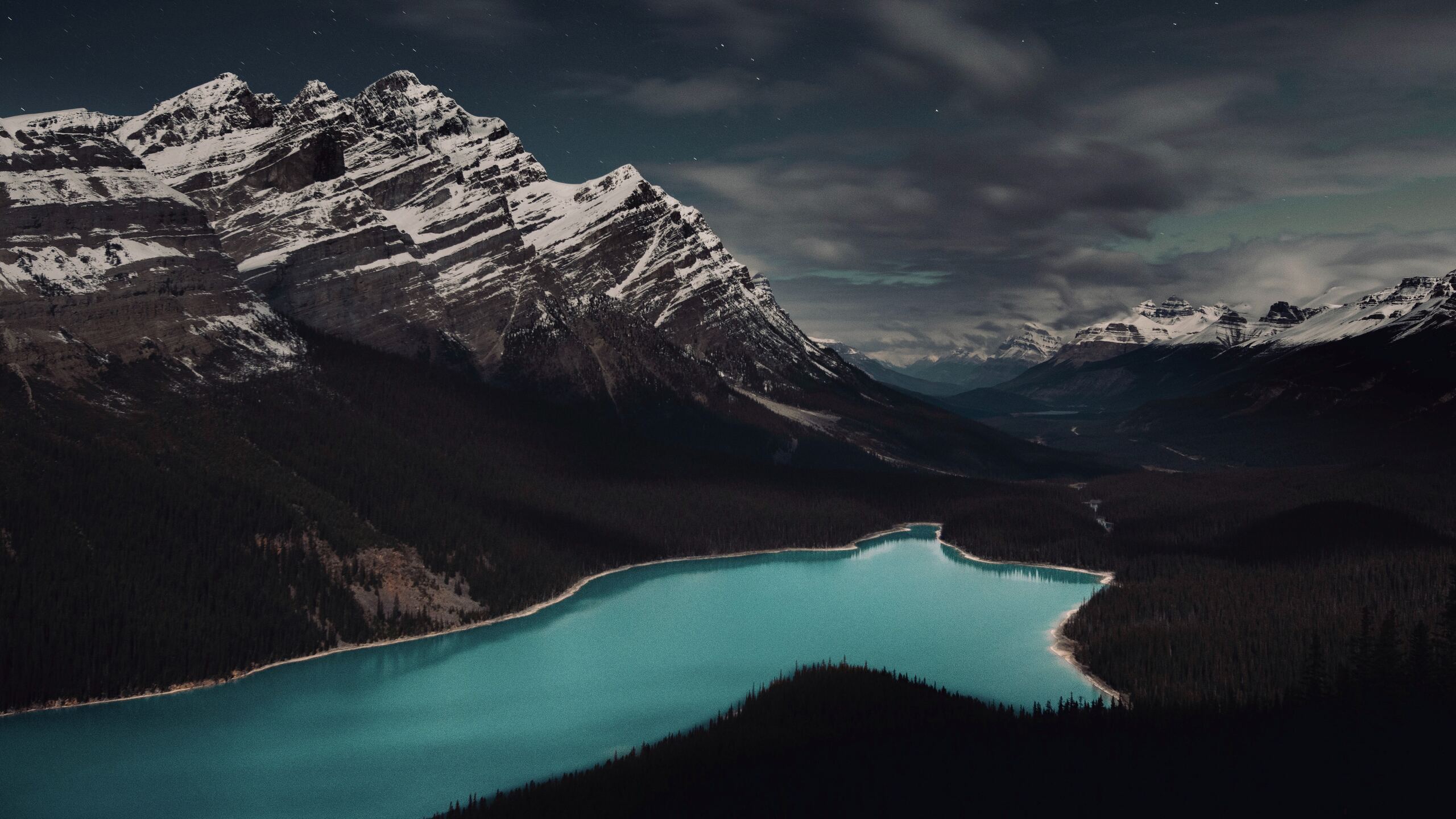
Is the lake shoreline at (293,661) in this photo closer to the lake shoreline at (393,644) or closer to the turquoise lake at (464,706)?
the lake shoreline at (393,644)

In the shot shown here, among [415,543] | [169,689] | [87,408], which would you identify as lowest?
[169,689]

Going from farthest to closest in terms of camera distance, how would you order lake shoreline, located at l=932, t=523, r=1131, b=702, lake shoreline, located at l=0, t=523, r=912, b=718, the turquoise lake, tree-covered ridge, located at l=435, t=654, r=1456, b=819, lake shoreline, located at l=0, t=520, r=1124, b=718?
1. lake shoreline, located at l=932, t=523, r=1131, b=702
2. lake shoreline, located at l=0, t=520, r=1124, b=718
3. lake shoreline, located at l=0, t=523, r=912, b=718
4. the turquoise lake
5. tree-covered ridge, located at l=435, t=654, r=1456, b=819

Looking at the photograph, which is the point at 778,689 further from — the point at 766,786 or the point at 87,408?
the point at 87,408

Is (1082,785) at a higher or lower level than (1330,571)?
lower

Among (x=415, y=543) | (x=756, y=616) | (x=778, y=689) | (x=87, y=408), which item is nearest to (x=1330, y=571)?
(x=756, y=616)

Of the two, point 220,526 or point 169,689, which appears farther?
point 220,526

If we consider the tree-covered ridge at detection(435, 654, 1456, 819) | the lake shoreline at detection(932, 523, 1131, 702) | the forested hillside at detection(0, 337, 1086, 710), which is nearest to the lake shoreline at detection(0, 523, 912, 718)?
the forested hillside at detection(0, 337, 1086, 710)

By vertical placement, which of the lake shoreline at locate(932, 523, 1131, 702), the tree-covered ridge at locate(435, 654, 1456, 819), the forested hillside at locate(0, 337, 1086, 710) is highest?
the forested hillside at locate(0, 337, 1086, 710)

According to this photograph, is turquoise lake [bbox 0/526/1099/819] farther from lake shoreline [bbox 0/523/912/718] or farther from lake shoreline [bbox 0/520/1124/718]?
lake shoreline [bbox 0/520/1124/718]

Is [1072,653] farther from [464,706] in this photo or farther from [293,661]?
[293,661]
